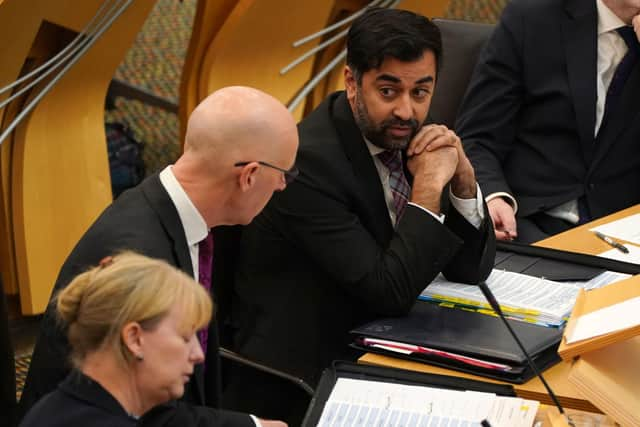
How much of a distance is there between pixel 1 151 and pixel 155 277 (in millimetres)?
2101

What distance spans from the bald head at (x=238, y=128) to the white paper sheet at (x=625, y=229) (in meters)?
1.01

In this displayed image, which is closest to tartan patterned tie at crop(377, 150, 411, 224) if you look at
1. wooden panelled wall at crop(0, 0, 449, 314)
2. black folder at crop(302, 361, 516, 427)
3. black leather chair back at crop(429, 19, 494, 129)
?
black folder at crop(302, 361, 516, 427)

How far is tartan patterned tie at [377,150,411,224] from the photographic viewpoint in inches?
90.1

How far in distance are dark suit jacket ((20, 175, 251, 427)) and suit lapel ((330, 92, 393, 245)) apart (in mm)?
543

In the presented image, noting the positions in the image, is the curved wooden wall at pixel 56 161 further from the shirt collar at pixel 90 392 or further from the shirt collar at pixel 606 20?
the shirt collar at pixel 90 392

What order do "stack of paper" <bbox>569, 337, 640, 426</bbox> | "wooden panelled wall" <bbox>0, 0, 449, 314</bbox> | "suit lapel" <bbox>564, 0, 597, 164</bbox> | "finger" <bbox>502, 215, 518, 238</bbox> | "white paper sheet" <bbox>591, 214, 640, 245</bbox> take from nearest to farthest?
"stack of paper" <bbox>569, 337, 640, 426</bbox> → "white paper sheet" <bbox>591, 214, 640, 245</bbox> → "finger" <bbox>502, 215, 518, 238</bbox> → "suit lapel" <bbox>564, 0, 597, 164</bbox> → "wooden panelled wall" <bbox>0, 0, 449, 314</bbox>

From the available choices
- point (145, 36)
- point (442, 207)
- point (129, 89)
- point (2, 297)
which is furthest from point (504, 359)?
point (145, 36)

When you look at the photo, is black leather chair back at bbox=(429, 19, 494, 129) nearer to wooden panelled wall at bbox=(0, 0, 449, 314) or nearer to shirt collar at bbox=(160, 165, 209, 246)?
wooden panelled wall at bbox=(0, 0, 449, 314)

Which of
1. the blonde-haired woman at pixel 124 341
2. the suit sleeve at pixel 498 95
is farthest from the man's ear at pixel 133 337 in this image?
the suit sleeve at pixel 498 95

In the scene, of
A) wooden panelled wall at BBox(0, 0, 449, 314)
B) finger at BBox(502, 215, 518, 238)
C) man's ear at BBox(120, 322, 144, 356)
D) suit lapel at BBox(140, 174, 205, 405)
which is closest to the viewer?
man's ear at BBox(120, 322, 144, 356)

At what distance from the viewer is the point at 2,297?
181 cm

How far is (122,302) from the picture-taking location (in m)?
1.35

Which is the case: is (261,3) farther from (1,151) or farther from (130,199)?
(130,199)

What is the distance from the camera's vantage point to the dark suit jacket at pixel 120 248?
1.72m
